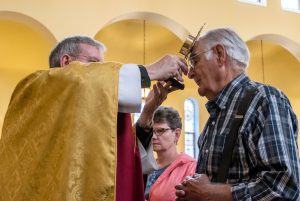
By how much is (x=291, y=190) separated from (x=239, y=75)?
68cm

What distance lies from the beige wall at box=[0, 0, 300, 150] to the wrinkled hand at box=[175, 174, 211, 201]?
20.5ft

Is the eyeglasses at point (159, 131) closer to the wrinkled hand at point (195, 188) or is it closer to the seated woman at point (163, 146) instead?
the seated woman at point (163, 146)

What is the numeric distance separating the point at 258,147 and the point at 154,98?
0.76 meters

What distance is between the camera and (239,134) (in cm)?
229

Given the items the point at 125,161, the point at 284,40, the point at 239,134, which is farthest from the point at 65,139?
the point at 284,40

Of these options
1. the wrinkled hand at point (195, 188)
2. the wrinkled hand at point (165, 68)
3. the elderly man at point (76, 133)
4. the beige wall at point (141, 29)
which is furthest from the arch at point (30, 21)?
the wrinkled hand at point (195, 188)

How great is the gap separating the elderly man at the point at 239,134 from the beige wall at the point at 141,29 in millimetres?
5963

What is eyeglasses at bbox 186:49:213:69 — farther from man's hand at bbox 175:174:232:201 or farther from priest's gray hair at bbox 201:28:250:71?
man's hand at bbox 175:174:232:201

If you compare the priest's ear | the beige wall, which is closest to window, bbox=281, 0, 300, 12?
the beige wall

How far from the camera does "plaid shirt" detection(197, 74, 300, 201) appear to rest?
2.15 m

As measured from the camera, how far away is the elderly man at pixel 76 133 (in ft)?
7.11

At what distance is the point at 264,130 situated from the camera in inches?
87.7

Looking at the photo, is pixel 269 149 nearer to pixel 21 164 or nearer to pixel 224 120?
pixel 224 120

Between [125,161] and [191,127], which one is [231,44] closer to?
[125,161]
